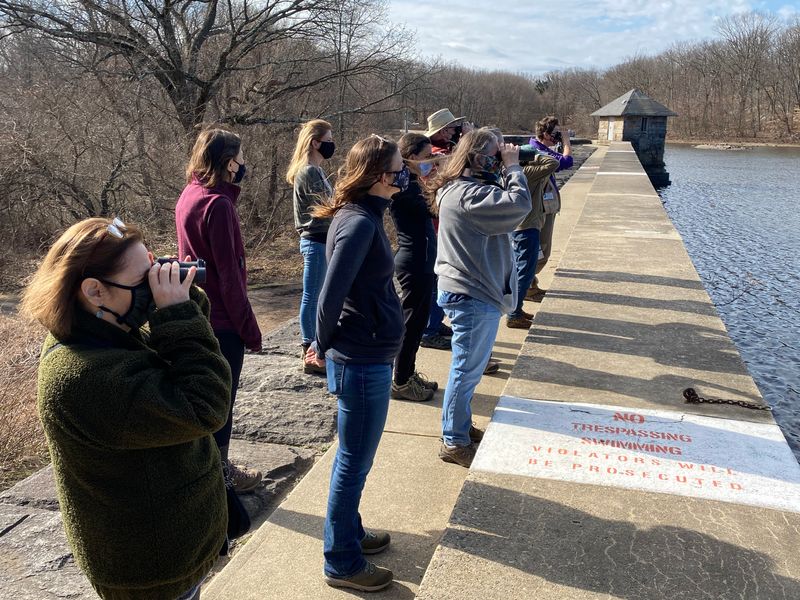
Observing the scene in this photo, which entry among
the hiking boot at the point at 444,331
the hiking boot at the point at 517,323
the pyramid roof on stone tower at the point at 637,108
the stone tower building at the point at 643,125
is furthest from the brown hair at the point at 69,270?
the pyramid roof on stone tower at the point at 637,108

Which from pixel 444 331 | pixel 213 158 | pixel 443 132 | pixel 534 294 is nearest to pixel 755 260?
pixel 534 294

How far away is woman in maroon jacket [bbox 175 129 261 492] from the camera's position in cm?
313

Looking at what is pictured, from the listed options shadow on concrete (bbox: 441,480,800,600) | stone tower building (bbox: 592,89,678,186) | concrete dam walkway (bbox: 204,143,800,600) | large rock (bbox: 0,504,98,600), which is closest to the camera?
shadow on concrete (bbox: 441,480,800,600)

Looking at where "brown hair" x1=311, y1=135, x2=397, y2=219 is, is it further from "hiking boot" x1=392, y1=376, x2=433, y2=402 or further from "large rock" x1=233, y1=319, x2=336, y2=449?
"hiking boot" x1=392, y1=376, x2=433, y2=402

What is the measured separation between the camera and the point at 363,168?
9.07 ft

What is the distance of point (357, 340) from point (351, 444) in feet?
1.37

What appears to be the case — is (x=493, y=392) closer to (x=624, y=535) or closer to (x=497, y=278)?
(x=497, y=278)

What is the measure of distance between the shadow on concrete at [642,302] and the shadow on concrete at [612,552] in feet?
10.0

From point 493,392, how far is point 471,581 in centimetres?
261

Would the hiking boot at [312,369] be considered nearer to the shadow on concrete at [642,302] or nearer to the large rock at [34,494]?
the large rock at [34,494]

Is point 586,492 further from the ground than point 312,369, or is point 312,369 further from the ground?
point 586,492

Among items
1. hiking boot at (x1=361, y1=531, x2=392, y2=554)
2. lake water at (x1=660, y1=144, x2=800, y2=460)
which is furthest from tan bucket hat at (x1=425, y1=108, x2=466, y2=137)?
lake water at (x1=660, y1=144, x2=800, y2=460)

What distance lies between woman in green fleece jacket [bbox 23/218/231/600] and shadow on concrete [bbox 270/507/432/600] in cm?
109

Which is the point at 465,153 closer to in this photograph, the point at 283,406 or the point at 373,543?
the point at 373,543
